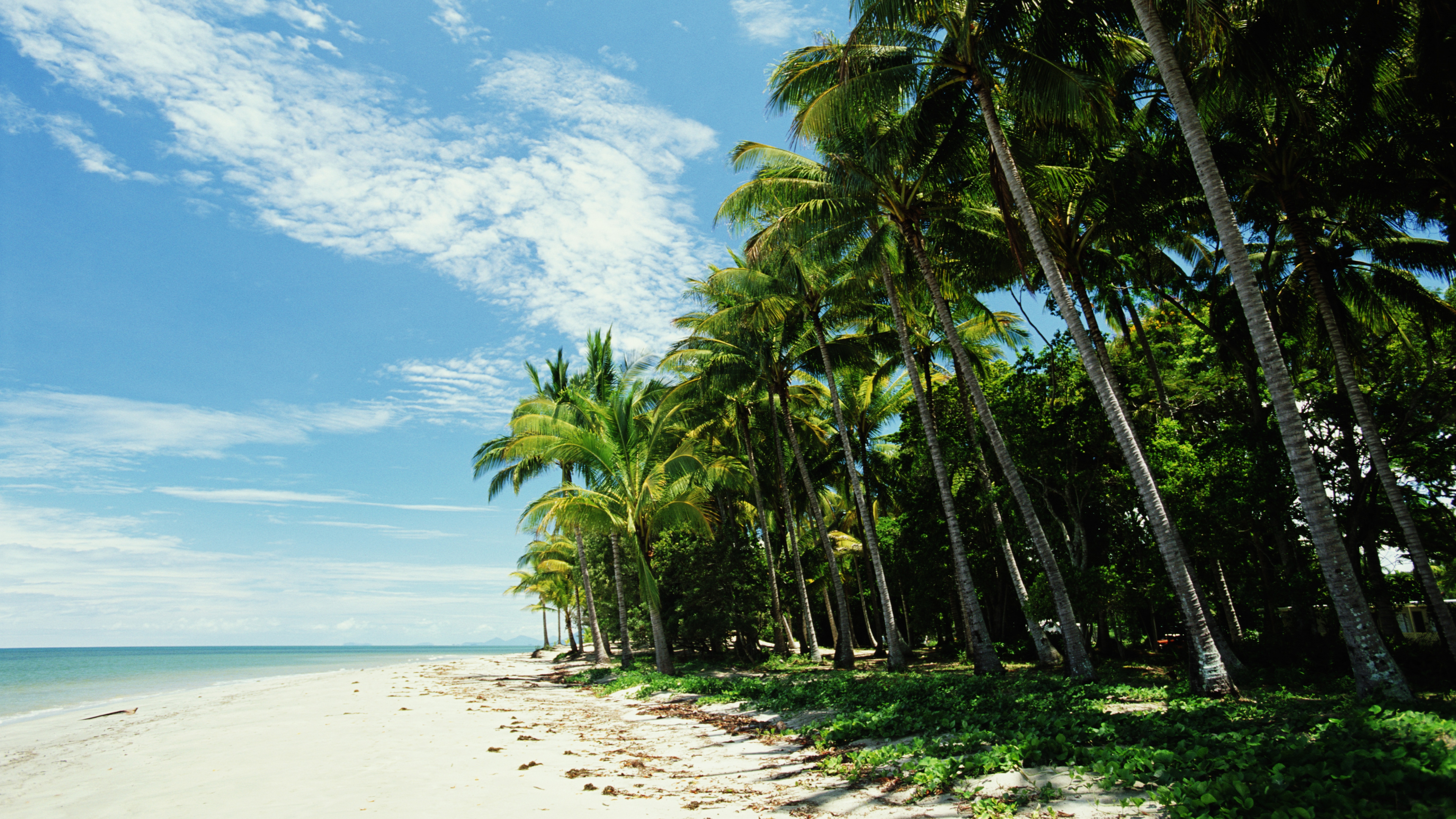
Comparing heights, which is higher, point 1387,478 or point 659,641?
point 1387,478

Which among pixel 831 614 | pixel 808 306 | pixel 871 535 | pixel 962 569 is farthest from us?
pixel 831 614

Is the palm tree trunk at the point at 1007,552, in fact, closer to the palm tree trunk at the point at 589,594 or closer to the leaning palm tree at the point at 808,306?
the leaning palm tree at the point at 808,306

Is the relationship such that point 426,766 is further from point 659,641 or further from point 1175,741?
point 659,641

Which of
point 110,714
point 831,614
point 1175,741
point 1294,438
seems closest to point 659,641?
point 831,614

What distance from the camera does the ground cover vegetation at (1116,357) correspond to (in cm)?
918

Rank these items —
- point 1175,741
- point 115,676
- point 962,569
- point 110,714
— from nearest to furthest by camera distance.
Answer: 1. point 1175,741
2. point 962,569
3. point 110,714
4. point 115,676

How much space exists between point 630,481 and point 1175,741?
14334 millimetres

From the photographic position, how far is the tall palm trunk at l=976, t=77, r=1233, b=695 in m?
8.92

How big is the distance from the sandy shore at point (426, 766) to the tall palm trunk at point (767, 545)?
7.28 m

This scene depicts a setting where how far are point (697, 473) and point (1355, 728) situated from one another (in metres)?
14.7

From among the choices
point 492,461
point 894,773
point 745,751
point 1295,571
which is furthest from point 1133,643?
point 492,461

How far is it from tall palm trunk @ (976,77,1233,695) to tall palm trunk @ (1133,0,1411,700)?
1666 mm

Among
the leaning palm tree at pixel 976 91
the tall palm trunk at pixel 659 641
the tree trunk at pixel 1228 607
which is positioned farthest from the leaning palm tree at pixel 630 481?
the tree trunk at pixel 1228 607

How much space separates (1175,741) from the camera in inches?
218
